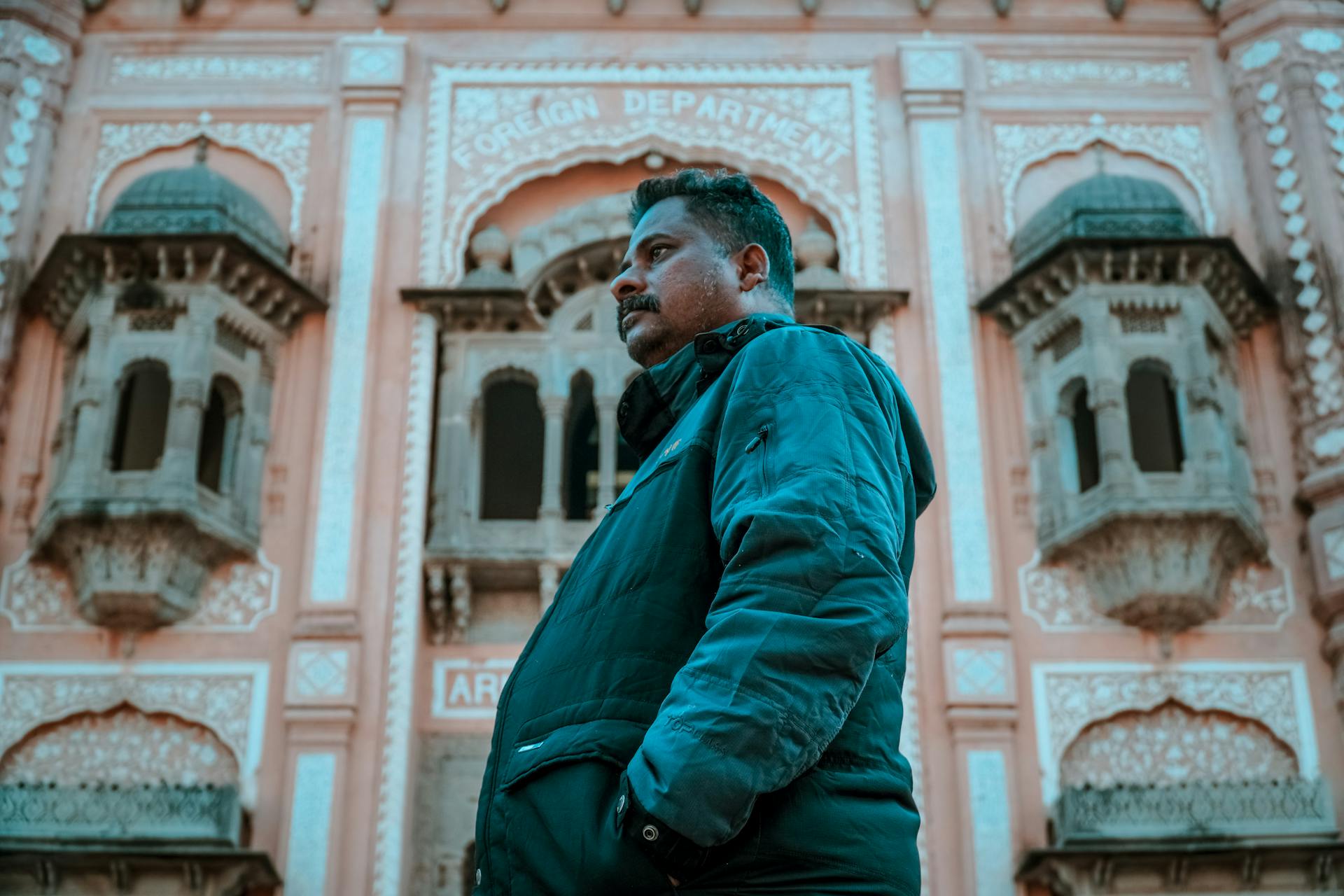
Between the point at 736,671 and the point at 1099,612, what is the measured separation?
876 centimetres

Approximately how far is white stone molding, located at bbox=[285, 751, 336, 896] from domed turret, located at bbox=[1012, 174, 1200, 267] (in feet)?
18.1

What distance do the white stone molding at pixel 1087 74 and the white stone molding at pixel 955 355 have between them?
69 centimetres

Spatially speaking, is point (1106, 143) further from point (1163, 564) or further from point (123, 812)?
point (123, 812)

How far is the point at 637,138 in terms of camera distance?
38.2 feet

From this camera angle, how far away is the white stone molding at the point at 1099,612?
10.0 meters

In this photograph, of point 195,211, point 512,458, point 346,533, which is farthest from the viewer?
point 512,458

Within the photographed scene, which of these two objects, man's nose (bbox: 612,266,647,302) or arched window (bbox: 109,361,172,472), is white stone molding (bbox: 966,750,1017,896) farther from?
man's nose (bbox: 612,266,647,302)

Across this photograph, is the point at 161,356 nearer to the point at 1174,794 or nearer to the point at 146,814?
the point at 146,814

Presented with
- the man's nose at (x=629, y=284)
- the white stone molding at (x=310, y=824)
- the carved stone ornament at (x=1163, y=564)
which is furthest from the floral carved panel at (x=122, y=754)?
the man's nose at (x=629, y=284)

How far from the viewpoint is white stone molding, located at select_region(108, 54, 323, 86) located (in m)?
11.8

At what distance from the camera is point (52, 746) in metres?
9.70

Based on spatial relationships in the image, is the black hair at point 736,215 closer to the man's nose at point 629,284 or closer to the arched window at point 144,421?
the man's nose at point 629,284

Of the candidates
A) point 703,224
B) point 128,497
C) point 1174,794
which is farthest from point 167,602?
point 703,224

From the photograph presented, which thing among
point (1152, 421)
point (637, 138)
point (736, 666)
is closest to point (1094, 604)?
point (1152, 421)
